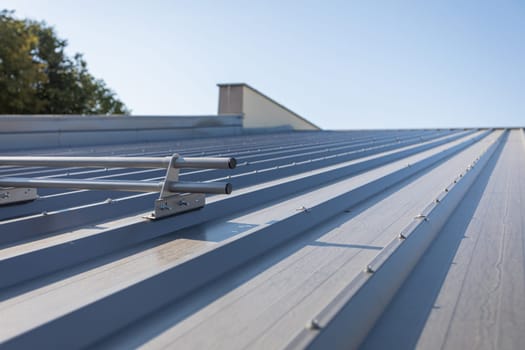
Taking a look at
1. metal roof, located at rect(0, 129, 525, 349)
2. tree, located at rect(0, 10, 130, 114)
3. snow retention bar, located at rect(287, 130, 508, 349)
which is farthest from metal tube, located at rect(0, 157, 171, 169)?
tree, located at rect(0, 10, 130, 114)

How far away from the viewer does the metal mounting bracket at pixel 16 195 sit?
3225 millimetres

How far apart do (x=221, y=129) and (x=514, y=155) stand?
725 centimetres

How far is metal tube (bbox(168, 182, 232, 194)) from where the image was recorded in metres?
2.75

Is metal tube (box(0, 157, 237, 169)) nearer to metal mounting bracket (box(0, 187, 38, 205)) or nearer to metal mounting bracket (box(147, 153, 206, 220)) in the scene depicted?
metal mounting bracket (box(147, 153, 206, 220))

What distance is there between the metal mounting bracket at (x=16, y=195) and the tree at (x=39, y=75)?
964 inches

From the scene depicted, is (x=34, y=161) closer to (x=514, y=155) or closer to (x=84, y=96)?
(x=514, y=155)

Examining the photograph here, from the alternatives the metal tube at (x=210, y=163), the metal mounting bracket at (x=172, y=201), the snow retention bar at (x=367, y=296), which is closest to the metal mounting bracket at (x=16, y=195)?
the metal mounting bracket at (x=172, y=201)

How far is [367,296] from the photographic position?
76.8 inches

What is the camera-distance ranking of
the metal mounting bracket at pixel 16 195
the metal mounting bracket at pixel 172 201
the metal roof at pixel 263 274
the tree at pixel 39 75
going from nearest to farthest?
the metal roof at pixel 263 274
the metal mounting bracket at pixel 172 201
the metal mounting bracket at pixel 16 195
the tree at pixel 39 75

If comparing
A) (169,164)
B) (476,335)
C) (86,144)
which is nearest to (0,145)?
(86,144)

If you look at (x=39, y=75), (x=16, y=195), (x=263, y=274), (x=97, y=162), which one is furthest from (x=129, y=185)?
(x=39, y=75)

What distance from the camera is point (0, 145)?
25.8 ft

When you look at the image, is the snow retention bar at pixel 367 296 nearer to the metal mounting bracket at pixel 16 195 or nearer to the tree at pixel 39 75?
the metal mounting bracket at pixel 16 195

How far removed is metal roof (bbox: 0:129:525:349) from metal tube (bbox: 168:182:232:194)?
0.69ft
